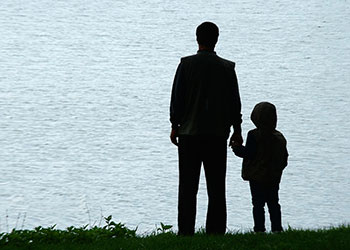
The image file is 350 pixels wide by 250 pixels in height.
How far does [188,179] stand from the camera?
7637 millimetres

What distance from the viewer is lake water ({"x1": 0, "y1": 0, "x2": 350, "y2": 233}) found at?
10984mm

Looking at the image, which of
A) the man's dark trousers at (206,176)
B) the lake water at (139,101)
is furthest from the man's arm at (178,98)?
the lake water at (139,101)

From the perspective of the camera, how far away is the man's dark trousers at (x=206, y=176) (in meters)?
7.54

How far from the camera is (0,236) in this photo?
7.41 m

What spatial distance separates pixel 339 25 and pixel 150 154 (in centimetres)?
1331

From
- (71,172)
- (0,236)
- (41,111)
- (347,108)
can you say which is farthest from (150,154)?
(0,236)

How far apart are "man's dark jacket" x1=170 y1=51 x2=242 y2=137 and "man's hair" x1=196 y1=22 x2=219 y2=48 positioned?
0.28 ft

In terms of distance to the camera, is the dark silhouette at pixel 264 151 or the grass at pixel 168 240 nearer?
the grass at pixel 168 240

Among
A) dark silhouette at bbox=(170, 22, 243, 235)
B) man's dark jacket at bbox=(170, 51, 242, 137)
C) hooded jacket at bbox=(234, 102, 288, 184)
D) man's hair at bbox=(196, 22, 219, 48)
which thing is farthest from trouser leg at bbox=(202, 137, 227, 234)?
man's hair at bbox=(196, 22, 219, 48)

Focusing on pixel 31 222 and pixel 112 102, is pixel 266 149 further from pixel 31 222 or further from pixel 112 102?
pixel 112 102

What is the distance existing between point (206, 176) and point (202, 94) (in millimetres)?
729

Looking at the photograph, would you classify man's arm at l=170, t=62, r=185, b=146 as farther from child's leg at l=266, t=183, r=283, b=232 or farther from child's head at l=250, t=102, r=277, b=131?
child's leg at l=266, t=183, r=283, b=232

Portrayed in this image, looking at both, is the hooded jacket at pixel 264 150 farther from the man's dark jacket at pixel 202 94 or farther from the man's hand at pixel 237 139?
the man's dark jacket at pixel 202 94

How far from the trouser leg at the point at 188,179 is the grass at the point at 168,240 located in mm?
151
